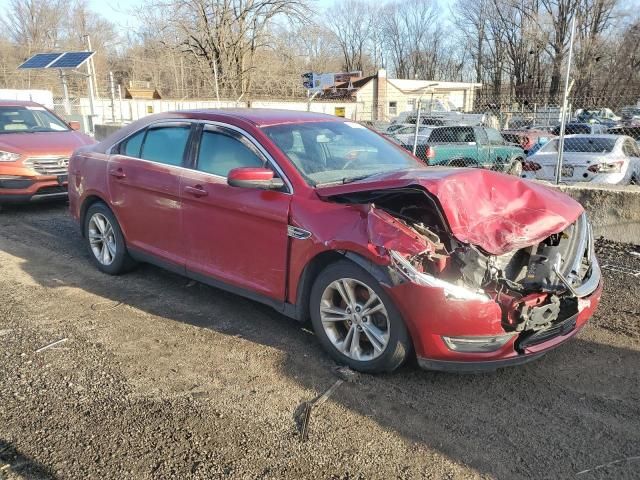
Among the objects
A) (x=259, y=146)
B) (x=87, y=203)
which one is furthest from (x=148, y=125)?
(x=259, y=146)

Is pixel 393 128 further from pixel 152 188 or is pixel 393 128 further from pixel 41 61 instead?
pixel 152 188

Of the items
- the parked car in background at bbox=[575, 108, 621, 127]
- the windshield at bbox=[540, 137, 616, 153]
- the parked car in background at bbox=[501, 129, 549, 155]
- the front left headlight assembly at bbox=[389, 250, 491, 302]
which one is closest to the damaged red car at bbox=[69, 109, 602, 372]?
the front left headlight assembly at bbox=[389, 250, 491, 302]

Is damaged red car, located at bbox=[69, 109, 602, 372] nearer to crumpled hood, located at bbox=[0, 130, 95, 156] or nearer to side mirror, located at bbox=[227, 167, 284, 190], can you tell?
side mirror, located at bbox=[227, 167, 284, 190]

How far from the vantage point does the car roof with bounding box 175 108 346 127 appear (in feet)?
14.5

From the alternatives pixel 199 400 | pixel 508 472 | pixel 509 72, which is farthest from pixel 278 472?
pixel 509 72

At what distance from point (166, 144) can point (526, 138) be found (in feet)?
→ 56.5

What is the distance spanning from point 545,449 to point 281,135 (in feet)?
9.07

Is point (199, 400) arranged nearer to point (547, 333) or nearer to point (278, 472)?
point (278, 472)

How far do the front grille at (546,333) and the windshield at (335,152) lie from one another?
1580 millimetres

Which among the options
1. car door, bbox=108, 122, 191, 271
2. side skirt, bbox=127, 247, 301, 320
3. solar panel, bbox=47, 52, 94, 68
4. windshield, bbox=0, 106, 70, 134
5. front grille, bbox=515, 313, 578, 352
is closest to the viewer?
front grille, bbox=515, 313, 578, 352

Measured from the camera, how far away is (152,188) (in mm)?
4809

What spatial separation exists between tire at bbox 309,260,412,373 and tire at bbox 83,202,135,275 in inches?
98.3

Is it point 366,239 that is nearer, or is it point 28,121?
point 366,239

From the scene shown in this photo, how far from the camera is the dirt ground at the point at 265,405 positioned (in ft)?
8.88
